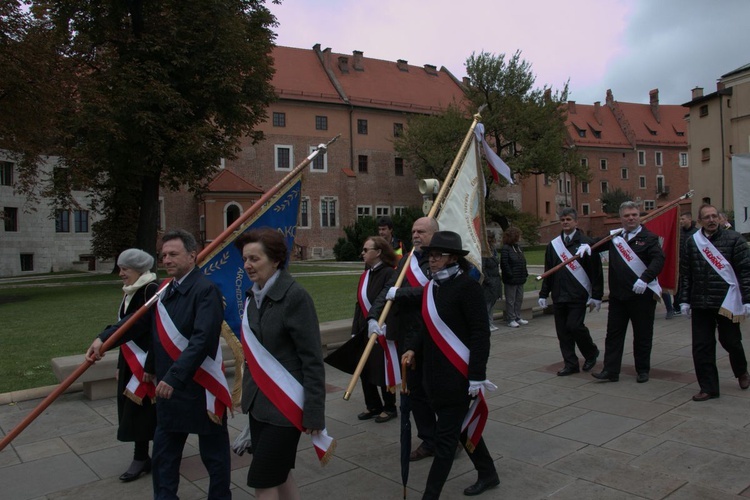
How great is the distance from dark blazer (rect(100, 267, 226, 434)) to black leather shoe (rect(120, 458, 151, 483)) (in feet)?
3.72

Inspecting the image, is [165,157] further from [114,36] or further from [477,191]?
[477,191]

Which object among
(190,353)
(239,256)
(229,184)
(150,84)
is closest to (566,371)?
(239,256)

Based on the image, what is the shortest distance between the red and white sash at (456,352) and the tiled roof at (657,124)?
76.1 metres

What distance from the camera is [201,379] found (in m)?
3.72

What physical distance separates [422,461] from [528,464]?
81cm

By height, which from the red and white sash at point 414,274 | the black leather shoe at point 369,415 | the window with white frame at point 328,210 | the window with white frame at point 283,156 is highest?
the window with white frame at point 283,156

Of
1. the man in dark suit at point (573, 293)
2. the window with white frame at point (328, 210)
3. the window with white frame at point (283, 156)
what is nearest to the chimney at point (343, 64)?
the window with white frame at point (283, 156)

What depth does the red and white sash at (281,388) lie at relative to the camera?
319 centimetres

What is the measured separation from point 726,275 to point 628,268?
104 cm

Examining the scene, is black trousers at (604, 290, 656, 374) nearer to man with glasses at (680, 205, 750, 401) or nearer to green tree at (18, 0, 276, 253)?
man with glasses at (680, 205, 750, 401)

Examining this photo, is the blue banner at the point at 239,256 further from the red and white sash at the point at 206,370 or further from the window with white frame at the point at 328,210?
the window with white frame at the point at 328,210

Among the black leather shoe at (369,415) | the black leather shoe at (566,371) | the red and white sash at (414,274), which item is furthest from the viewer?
the black leather shoe at (566,371)

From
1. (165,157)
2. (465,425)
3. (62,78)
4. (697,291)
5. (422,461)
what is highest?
(62,78)

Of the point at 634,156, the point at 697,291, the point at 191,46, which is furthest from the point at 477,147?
the point at 634,156
